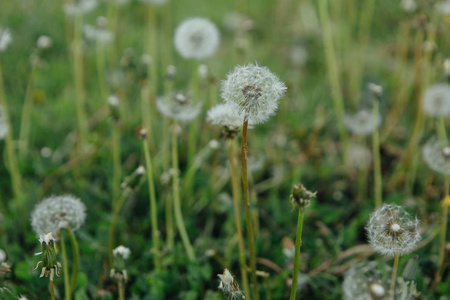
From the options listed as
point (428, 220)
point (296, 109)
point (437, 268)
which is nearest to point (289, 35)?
point (296, 109)

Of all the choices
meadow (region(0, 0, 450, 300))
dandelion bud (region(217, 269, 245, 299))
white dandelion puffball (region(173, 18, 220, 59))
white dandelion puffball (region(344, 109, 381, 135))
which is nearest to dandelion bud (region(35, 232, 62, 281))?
meadow (region(0, 0, 450, 300))

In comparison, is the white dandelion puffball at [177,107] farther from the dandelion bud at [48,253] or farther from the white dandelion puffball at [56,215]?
the dandelion bud at [48,253]

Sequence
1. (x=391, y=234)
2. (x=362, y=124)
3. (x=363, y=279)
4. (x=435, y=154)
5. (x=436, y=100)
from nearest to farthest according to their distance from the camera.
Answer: (x=391, y=234)
(x=363, y=279)
(x=435, y=154)
(x=436, y=100)
(x=362, y=124)

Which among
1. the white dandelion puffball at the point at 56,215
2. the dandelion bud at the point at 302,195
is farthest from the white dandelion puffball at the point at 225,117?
the white dandelion puffball at the point at 56,215

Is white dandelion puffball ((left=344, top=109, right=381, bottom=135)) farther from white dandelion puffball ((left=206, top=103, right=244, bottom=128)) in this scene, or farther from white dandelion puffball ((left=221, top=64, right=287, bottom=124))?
white dandelion puffball ((left=221, top=64, right=287, bottom=124))

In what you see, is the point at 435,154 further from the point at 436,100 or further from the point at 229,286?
the point at 229,286

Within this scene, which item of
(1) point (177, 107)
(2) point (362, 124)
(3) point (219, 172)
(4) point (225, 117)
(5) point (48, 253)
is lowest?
(3) point (219, 172)

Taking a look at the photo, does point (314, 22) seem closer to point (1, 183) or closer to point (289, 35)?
point (289, 35)

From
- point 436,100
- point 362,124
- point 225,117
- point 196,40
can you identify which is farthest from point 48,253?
point 436,100
